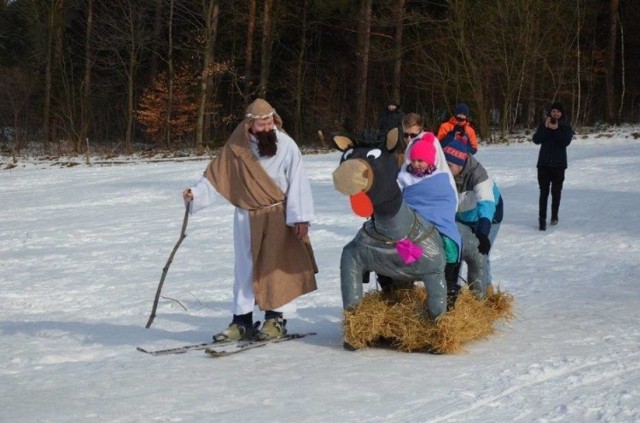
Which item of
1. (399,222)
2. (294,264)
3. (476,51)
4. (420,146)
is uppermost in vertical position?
(476,51)

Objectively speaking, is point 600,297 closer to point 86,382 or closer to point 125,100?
point 86,382

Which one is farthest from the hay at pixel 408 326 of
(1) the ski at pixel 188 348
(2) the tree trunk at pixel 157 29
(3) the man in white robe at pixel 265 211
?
(2) the tree trunk at pixel 157 29

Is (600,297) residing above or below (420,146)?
below

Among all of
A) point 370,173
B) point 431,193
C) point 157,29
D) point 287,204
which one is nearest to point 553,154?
Result: point 431,193

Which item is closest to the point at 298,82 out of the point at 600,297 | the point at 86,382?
the point at 600,297

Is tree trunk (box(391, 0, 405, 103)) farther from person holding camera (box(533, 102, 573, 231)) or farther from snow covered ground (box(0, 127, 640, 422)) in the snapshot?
person holding camera (box(533, 102, 573, 231))

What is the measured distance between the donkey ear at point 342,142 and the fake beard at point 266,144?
2.44ft

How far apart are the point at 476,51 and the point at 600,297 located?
23890 mm

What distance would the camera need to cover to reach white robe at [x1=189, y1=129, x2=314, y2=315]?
6.71m

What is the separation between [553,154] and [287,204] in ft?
23.8

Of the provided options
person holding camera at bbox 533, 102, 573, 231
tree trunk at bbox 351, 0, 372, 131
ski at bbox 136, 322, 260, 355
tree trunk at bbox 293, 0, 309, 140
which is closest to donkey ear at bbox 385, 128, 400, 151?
ski at bbox 136, 322, 260, 355

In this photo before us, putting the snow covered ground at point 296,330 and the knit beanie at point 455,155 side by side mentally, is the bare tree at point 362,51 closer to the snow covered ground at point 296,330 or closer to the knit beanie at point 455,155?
the snow covered ground at point 296,330

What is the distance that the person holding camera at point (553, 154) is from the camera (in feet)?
42.2

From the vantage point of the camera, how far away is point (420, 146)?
6.52 metres
